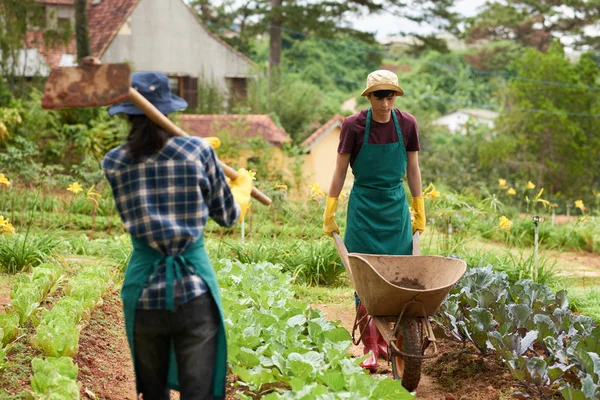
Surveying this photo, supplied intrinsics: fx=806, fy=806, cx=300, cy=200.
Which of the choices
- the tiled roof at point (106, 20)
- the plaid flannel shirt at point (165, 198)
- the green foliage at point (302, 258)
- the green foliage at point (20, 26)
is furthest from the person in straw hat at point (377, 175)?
the tiled roof at point (106, 20)

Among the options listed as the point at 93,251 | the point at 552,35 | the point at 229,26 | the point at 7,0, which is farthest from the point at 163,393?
the point at 552,35

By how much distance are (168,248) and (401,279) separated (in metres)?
2.10

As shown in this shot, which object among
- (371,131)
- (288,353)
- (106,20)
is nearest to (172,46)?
(106,20)

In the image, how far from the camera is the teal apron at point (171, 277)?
312 centimetres

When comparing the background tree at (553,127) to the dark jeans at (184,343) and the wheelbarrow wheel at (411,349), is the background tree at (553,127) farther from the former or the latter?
the dark jeans at (184,343)

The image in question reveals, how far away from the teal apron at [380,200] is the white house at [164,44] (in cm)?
2117

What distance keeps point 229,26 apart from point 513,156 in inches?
540

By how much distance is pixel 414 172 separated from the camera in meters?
5.29

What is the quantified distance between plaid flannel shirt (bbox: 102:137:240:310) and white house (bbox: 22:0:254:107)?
22.8 meters

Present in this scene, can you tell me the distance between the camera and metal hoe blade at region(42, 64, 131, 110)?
2920 mm

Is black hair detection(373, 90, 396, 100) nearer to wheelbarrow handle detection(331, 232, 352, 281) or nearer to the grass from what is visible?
wheelbarrow handle detection(331, 232, 352, 281)

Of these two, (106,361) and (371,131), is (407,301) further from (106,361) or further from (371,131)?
(106,361)

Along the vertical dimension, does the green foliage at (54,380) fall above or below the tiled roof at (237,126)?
below

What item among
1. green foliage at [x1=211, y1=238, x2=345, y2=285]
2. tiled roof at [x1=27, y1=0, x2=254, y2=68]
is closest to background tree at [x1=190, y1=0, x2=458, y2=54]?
tiled roof at [x1=27, y1=0, x2=254, y2=68]
